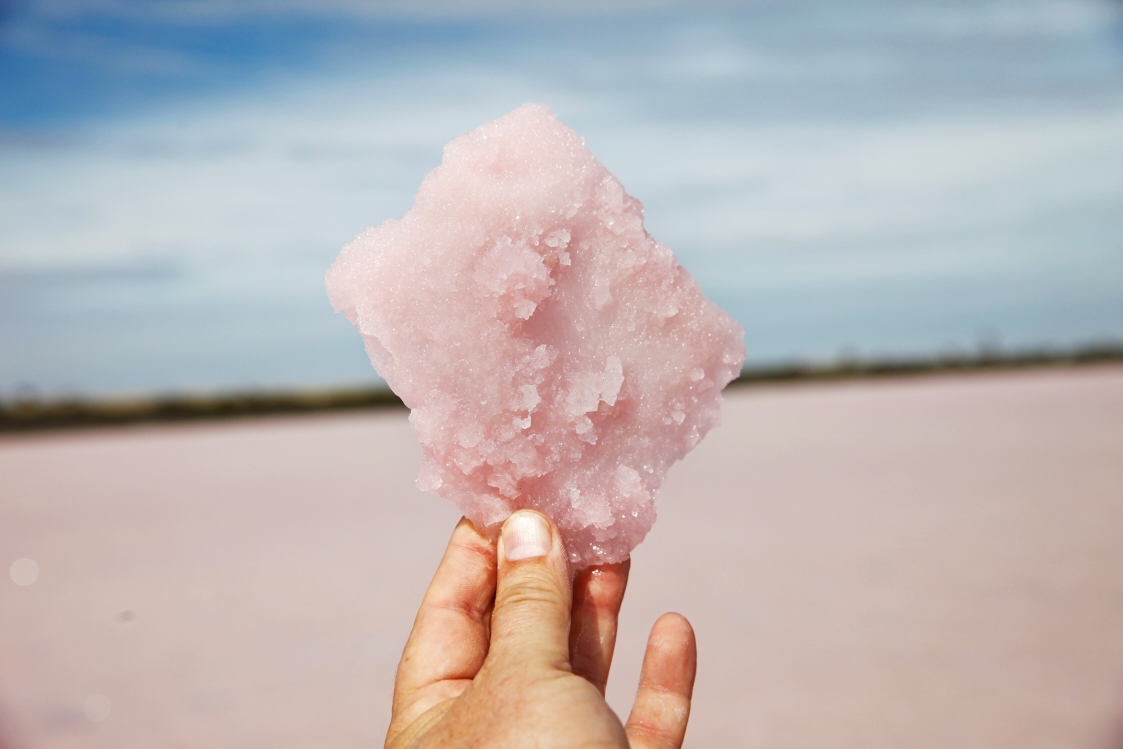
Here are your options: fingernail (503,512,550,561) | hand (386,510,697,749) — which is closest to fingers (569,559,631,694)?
hand (386,510,697,749)

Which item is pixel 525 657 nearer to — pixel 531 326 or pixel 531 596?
pixel 531 596

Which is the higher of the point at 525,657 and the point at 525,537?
the point at 525,537

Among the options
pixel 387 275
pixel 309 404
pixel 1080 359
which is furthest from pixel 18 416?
pixel 1080 359

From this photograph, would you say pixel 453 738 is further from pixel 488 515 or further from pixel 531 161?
pixel 531 161

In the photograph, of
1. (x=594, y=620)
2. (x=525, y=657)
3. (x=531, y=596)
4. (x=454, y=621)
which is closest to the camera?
(x=525, y=657)

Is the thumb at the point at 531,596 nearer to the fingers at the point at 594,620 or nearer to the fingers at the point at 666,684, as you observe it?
the fingers at the point at 594,620

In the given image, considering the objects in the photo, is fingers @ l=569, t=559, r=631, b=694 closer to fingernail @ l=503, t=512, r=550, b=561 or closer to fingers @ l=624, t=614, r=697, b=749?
fingers @ l=624, t=614, r=697, b=749

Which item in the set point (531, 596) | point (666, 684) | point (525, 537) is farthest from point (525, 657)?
point (666, 684)
